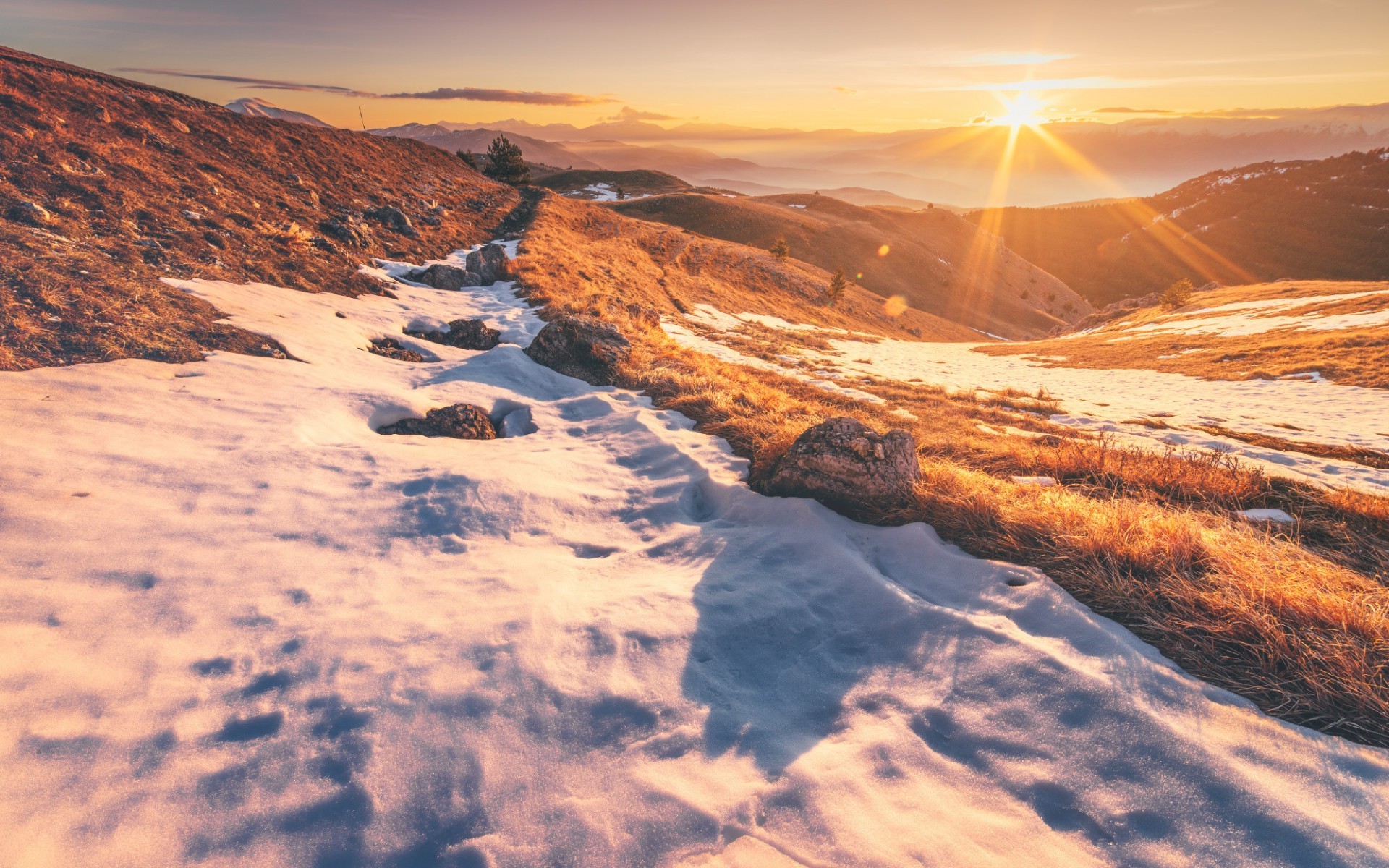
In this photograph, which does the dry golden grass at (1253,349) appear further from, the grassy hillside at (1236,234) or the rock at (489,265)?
the grassy hillside at (1236,234)

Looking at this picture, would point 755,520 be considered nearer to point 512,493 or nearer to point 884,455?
point 884,455

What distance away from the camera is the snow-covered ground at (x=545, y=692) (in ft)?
7.09

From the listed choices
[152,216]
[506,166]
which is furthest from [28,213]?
[506,166]

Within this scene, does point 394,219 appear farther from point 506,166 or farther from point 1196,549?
point 506,166

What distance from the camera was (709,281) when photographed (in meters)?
41.9

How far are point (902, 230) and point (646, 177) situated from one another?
52826 mm

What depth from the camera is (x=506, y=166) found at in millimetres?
49156

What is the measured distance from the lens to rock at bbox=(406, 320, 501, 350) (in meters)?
10.9

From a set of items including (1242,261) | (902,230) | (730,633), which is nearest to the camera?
(730,633)

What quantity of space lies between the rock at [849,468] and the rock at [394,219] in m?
19.4

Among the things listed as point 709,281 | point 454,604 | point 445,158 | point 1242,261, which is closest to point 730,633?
point 454,604

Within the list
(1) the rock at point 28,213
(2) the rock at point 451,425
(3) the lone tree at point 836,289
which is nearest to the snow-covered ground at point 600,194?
(3) the lone tree at point 836,289

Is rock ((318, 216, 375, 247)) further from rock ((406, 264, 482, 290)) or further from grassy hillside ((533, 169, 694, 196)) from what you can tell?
grassy hillside ((533, 169, 694, 196))

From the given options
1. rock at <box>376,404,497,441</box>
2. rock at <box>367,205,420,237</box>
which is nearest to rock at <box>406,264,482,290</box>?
rock at <box>367,205,420,237</box>
